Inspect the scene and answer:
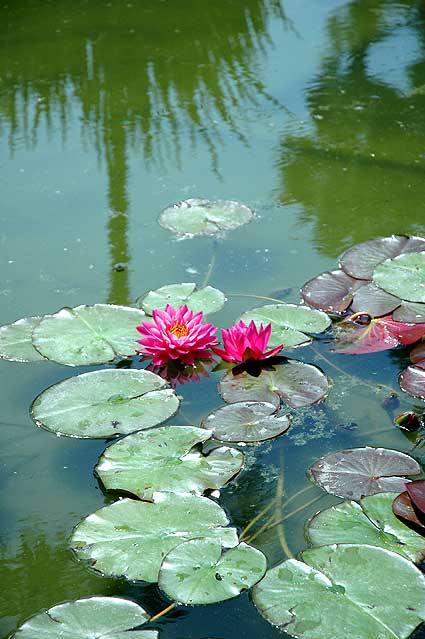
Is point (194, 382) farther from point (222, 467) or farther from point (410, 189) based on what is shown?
point (410, 189)

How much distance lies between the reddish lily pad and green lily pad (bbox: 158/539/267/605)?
275 mm

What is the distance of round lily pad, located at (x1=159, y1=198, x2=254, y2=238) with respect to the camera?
2.78 meters

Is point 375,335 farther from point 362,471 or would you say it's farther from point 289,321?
point 362,471

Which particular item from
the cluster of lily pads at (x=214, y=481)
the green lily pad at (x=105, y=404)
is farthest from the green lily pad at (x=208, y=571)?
the green lily pad at (x=105, y=404)

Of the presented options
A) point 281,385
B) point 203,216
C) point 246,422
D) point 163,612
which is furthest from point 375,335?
point 163,612

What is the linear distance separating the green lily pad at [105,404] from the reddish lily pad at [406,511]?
0.56 meters

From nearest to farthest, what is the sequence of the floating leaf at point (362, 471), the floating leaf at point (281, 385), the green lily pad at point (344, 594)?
the green lily pad at point (344, 594) → the floating leaf at point (362, 471) → the floating leaf at point (281, 385)

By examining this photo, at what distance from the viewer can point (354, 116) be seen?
3.45m

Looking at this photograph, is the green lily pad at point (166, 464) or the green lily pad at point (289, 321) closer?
the green lily pad at point (166, 464)

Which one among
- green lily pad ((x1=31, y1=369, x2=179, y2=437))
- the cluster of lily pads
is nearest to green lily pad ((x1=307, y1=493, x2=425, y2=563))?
the cluster of lily pads

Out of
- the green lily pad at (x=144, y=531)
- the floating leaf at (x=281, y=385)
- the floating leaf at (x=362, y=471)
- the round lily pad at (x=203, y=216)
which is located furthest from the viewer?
the round lily pad at (x=203, y=216)

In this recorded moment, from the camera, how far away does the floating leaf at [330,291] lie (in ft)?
7.77

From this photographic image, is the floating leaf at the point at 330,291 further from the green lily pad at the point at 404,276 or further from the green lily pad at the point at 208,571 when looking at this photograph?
the green lily pad at the point at 208,571

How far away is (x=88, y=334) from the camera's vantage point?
229cm
